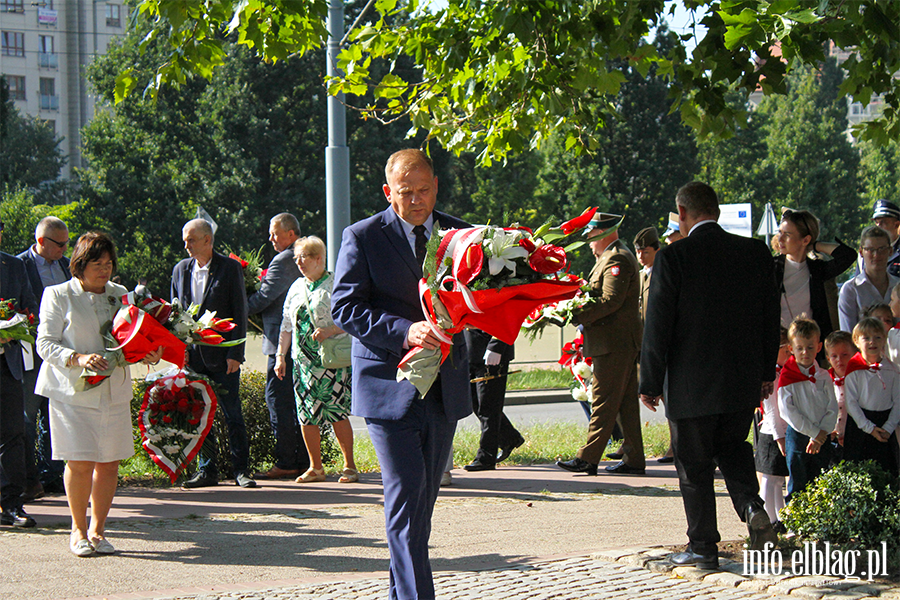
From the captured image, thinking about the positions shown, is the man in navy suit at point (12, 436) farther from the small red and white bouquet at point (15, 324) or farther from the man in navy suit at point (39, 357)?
the man in navy suit at point (39, 357)

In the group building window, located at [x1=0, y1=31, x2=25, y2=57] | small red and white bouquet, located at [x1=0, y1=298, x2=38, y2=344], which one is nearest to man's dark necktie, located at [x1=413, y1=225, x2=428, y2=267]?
small red and white bouquet, located at [x1=0, y1=298, x2=38, y2=344]

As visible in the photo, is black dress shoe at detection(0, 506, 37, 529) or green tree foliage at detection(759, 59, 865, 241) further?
green tree foliage at detection(759, 59, 865, 241)

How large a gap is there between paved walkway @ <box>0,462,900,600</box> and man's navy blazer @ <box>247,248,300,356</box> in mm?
1447

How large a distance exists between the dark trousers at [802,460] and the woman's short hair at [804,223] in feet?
5.13

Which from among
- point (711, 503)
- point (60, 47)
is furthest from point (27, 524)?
point (60, 47)

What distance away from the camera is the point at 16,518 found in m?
6.64

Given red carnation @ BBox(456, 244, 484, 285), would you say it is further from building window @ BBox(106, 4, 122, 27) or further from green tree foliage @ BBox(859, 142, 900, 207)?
building window @ BBox(106, 4, 122, 27)

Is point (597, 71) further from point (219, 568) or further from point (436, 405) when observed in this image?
point (219, 568)

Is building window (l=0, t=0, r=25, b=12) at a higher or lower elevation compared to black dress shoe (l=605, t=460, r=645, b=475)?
higher

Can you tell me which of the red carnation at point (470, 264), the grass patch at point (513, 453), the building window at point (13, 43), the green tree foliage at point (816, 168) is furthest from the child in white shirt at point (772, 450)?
the building window at point (13, 43)

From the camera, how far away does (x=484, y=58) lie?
707 cm

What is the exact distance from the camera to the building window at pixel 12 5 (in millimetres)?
79125

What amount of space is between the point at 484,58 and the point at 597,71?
0.80 m

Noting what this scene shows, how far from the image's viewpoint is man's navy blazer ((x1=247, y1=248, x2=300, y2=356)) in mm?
8992
